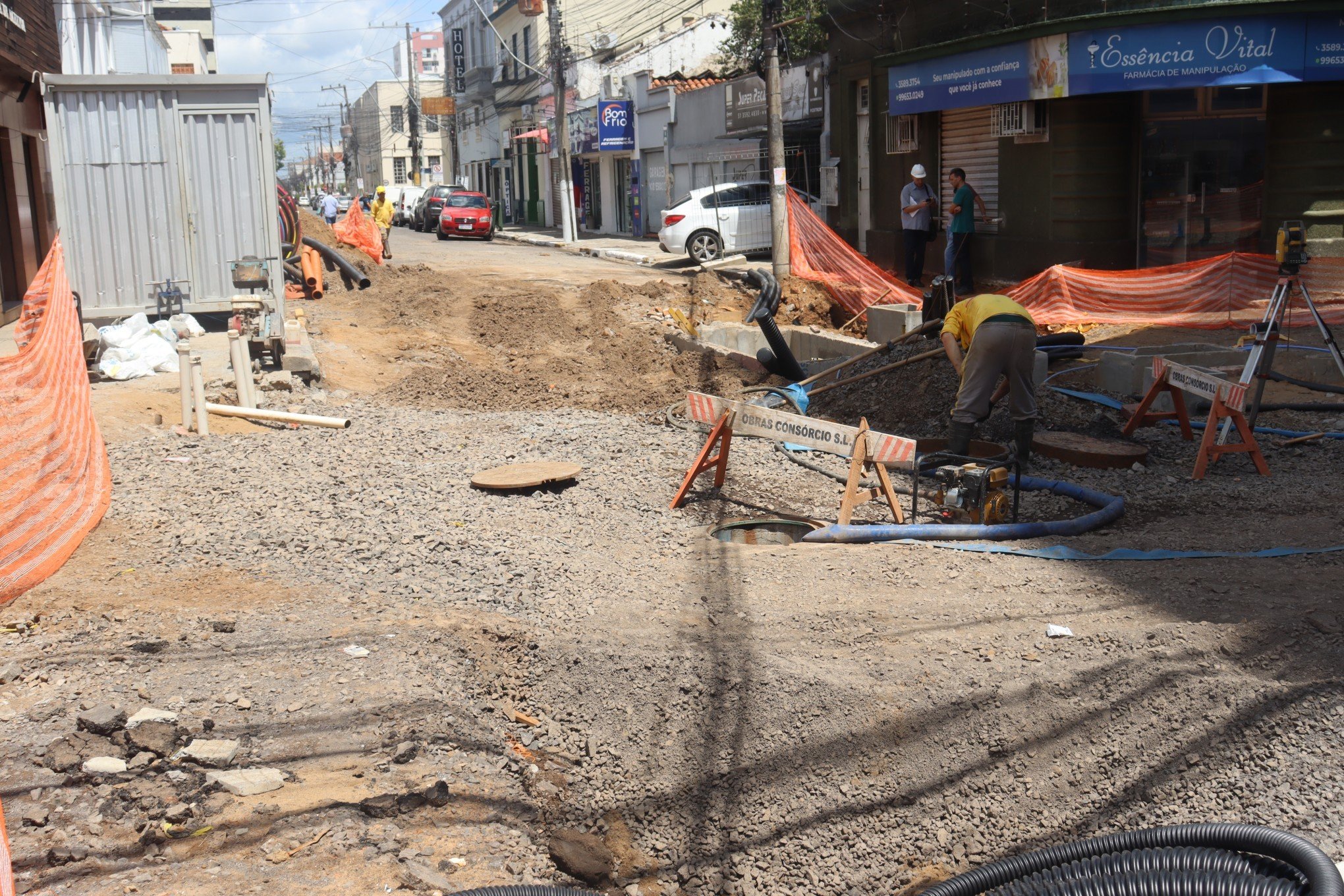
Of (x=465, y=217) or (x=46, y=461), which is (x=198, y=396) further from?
(x=465, y=217)

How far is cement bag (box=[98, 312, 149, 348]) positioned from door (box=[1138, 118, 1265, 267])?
12.9 meters

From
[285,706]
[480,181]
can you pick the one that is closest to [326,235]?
[285,706]

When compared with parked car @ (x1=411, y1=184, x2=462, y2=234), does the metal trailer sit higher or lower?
lower

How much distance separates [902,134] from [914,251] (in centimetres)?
362

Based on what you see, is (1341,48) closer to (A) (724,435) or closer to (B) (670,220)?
(A) (724,435)

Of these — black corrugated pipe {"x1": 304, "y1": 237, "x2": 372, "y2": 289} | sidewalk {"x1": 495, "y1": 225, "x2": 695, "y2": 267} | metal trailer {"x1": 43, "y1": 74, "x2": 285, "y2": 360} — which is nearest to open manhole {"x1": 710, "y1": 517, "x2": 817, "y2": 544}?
metal trailer {"x1": 43, "y1": 74, "x2": 285, "y2": 360}

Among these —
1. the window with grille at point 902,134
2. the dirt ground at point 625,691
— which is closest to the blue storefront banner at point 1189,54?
the window with grille at point 902,134

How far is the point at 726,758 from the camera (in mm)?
4988

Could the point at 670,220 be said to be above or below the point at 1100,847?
above

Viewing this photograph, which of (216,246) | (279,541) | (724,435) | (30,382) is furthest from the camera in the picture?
(216,246)

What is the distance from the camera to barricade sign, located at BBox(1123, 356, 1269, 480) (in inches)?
316

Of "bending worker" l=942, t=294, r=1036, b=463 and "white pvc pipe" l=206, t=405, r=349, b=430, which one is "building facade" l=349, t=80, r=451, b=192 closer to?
"white pvc pipe" l=206, t=405, r=349, b=430

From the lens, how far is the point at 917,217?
58.5 ft

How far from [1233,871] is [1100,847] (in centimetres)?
47
